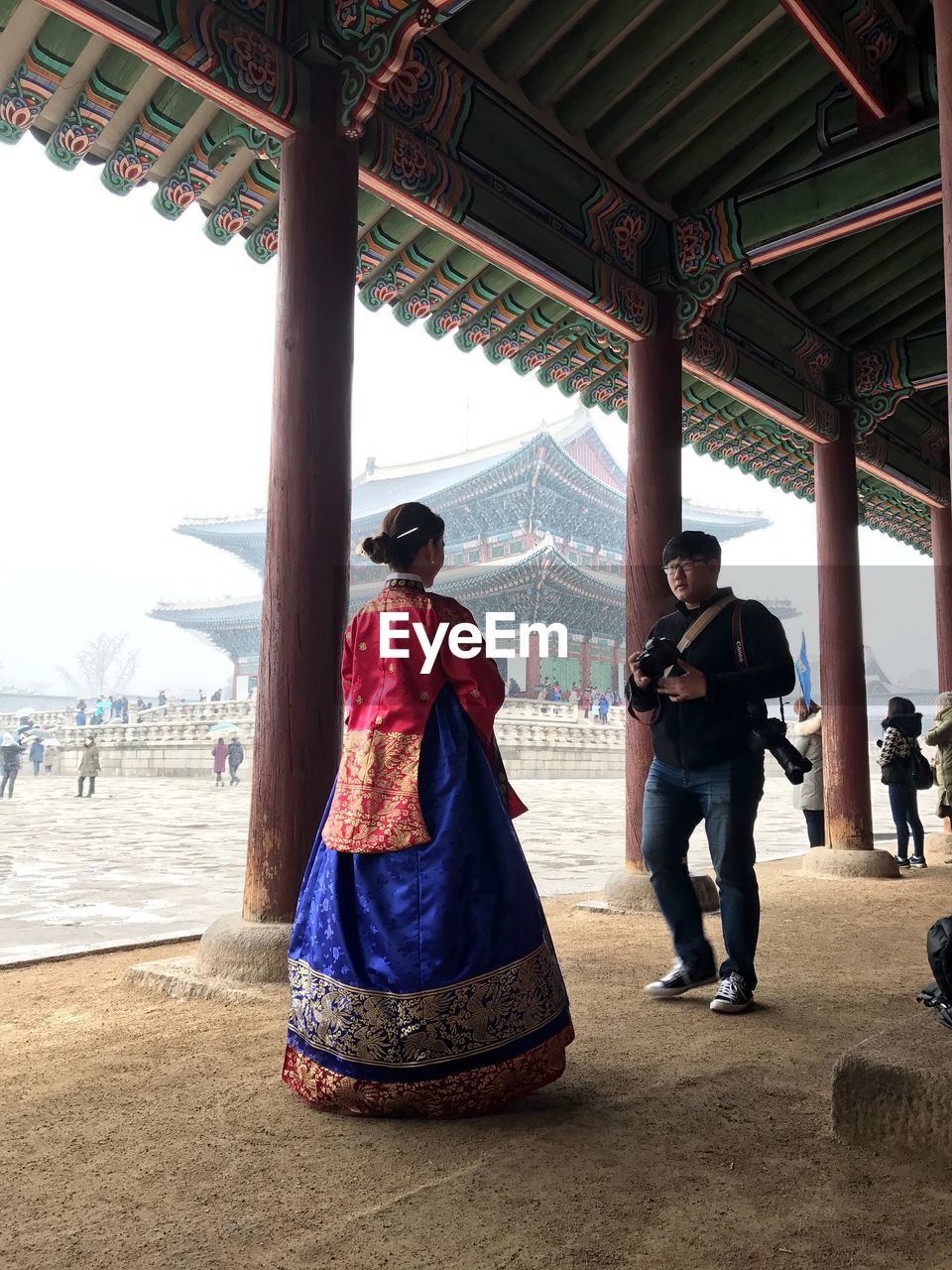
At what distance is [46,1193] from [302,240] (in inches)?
116

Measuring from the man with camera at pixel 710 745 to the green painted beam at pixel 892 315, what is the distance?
4.64 meters

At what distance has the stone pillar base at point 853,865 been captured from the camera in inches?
245

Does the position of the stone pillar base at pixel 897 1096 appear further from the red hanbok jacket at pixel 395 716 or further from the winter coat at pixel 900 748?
the winter coat at pixel 900 748

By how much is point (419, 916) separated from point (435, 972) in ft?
0.38

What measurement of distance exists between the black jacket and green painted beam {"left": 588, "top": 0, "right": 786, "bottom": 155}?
290cm

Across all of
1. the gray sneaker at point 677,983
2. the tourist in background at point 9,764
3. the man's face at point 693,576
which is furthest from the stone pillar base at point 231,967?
the tourist in background at point 9,764

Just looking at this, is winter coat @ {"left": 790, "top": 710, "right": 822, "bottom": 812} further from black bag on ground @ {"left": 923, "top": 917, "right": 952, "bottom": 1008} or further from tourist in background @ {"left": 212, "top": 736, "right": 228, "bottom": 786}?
tourist in background @ {"left": 212, "top": 736, "right": 228, "bottom": 786}

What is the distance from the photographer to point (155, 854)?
9070 mm

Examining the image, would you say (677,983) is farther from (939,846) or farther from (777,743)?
(939,846)

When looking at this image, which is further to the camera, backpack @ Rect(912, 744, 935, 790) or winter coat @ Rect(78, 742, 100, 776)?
winter coat @ Rect(78, 742, 100, 776)

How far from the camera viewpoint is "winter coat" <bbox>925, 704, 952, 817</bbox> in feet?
Answer: 20.0

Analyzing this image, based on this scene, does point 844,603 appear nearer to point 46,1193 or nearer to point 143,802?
point 46,1193

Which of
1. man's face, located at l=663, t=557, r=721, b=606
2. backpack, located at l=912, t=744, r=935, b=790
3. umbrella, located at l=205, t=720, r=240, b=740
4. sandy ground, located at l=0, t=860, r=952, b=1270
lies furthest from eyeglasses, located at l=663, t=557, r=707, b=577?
umbrella, located at l=205, t=720, r=240, b=740

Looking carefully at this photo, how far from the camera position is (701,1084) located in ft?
7.14
